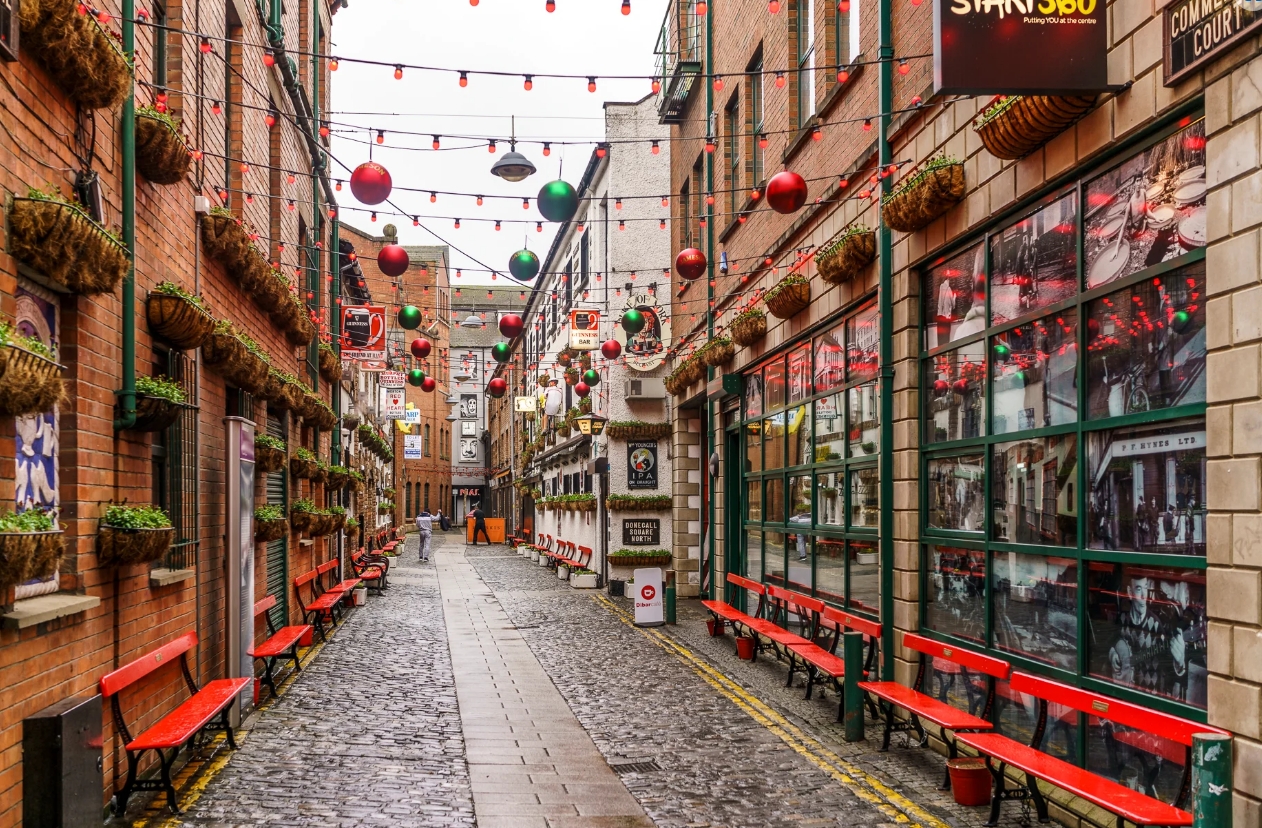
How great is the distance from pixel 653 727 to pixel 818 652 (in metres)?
2.12

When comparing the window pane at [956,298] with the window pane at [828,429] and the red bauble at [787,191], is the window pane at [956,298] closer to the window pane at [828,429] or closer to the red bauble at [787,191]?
the red bauble at [787,191]

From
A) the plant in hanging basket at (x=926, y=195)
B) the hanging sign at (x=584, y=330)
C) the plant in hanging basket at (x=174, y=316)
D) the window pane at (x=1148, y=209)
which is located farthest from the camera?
the hanging sign at (x=584, y=330)

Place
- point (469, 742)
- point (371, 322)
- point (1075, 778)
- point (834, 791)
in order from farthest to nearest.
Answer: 1. point (371, 322)
2. point (469, 742)
3. point (834, 791)
4. point (1075, 778)

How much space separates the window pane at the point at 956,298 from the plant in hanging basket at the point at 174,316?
568 centimetres

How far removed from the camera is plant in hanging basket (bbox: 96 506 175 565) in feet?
23.0

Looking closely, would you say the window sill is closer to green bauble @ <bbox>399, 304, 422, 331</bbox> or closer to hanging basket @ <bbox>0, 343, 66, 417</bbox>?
hanging basket @ <bbox>0, 343, 66, 417</bbox>

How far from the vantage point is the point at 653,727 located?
9.98m

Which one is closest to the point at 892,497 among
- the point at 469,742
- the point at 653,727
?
the point at 653,727

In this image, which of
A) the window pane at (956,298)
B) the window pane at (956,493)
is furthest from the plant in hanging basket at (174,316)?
the window pane at (956,493)

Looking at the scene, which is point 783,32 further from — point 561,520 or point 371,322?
point 561,520

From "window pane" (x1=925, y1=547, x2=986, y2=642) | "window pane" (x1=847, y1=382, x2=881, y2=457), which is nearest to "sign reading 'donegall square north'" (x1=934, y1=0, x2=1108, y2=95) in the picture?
"window pane" (x1=925, y1=547, x2=986, y2=642)

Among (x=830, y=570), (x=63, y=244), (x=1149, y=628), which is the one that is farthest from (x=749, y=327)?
(x=63, y=244)

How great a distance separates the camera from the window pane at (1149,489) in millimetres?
5785

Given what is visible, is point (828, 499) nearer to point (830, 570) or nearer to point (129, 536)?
point (830, 570)
